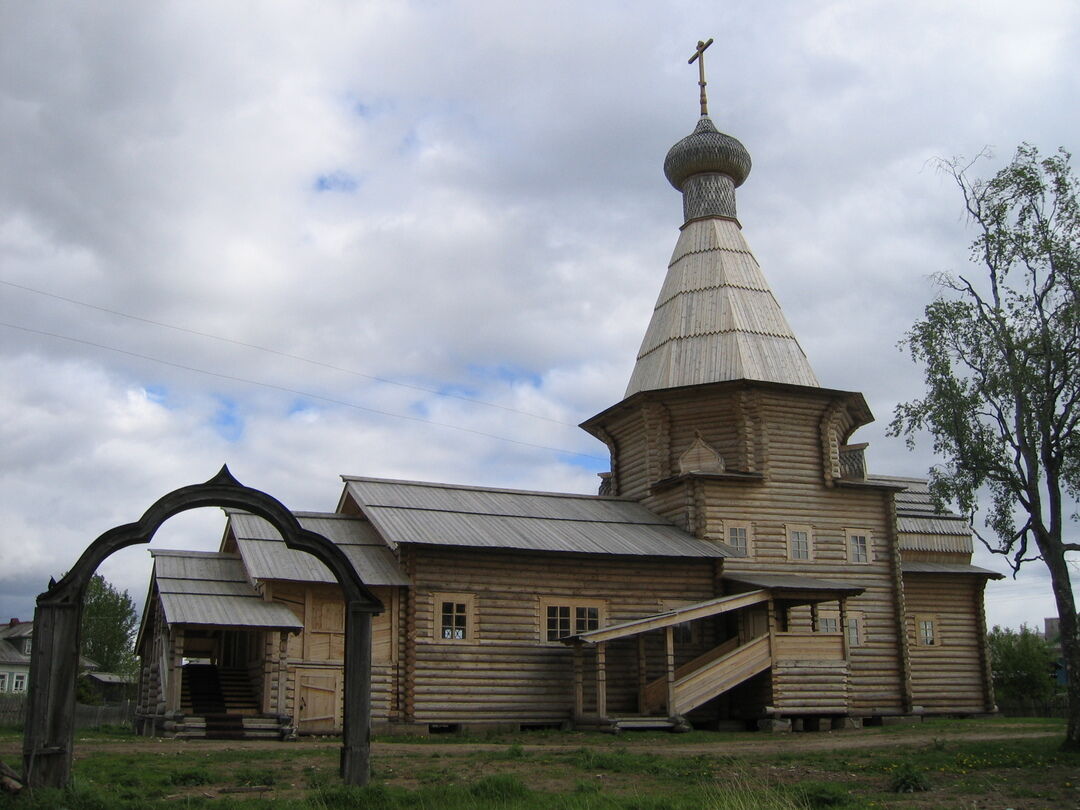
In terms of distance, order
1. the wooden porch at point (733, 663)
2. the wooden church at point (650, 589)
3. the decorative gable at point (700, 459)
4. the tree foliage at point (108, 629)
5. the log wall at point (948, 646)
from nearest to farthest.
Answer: the wooden church at point (650, 589) < the wooden porch at point (733, 663) < the decorative gable at point (700, 459) < the log wall at point (948, 646) < the tree foliage at point (108, 629)

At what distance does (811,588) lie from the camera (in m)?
24.4

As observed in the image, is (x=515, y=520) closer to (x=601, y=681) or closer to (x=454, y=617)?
(x=454, y=617)

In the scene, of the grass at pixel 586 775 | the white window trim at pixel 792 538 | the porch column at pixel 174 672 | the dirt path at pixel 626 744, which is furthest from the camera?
the white window trim at pixel 792 538

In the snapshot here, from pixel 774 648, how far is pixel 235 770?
14023mm

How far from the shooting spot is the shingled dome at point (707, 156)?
3347 centimetres

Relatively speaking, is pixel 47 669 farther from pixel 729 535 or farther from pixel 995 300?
pixel 729 535

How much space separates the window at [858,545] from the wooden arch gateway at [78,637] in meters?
18.9

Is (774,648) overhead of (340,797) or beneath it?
overhead

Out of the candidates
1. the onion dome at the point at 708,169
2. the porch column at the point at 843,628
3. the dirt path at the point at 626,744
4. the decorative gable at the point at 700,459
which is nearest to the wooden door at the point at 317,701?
the dirt path at the point at 626,744

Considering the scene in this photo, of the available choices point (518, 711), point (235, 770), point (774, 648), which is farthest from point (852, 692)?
point (235, 770)

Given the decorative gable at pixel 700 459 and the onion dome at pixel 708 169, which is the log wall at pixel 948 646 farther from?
the onion dome at pixel 708 169

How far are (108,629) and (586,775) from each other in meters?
45.6

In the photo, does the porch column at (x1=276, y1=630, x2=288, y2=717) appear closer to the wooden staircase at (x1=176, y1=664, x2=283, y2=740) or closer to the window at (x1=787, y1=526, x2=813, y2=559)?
the wooden staircase at (x1=176, y1=664, x2=283, y2=740)

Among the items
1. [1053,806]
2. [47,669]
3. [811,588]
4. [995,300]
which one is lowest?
[1053,806]
